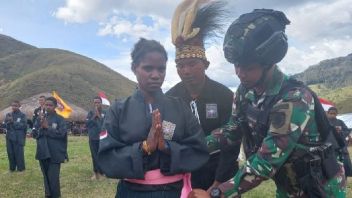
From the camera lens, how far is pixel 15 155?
14977 mm

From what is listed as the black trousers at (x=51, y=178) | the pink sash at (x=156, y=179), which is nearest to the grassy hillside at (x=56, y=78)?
the black trousers at (x=51, y=178)

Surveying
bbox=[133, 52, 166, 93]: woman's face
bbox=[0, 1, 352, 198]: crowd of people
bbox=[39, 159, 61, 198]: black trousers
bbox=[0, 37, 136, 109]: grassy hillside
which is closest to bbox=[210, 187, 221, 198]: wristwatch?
bbox=[0, 1, 352, 198]: crowd of people

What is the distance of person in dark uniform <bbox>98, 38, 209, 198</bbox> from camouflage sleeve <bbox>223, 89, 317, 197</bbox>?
672mm

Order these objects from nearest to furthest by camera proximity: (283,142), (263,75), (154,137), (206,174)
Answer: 1. (283,142)
2. (263,75)
3. (154,137)
4. (206,174)

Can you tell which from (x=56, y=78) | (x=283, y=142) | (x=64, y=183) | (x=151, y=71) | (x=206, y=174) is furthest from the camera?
(x=56, y=78)

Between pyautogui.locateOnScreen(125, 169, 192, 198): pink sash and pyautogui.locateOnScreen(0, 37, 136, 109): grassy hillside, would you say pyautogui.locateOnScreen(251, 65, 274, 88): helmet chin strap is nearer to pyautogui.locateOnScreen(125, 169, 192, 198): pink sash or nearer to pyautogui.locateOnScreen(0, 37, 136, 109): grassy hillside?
pyautogui.locateOnScreen(125, 169, 192, 198): pink sash

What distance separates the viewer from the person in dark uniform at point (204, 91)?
3906mm

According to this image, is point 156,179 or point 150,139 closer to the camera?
point 150,139

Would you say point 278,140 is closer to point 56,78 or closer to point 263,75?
point 263,75

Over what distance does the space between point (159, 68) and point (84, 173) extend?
37.5ft

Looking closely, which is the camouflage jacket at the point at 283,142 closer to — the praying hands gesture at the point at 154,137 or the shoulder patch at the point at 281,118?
the shoulder patch at the point at 281,118

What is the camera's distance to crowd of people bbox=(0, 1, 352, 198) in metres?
2.66

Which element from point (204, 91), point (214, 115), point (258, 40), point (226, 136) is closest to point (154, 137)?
point (226, 136)

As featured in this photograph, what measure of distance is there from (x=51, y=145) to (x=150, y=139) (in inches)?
269
